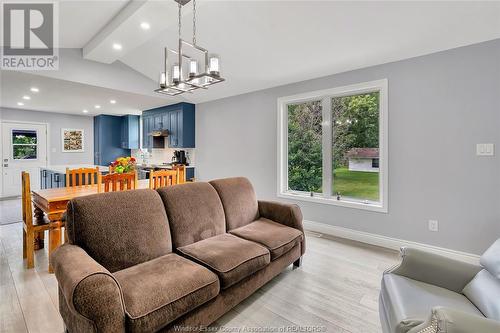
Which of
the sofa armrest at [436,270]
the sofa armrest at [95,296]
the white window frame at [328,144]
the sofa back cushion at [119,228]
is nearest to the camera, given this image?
the sofa armrest at [95,296]

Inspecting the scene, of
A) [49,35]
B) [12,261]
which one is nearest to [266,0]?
[49,35]

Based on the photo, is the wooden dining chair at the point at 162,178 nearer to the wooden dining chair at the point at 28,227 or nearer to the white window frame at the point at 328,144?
the wooden dining chair at the point at 28,227

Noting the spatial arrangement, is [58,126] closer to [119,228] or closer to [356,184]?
[119,228]

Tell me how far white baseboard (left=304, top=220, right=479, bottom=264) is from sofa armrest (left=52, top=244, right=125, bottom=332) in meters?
3.20

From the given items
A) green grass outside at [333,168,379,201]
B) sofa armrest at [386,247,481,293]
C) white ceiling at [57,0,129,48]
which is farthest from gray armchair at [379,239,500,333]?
white ceiling at [57,0,129,48]

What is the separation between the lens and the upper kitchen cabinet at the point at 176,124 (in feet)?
19.4

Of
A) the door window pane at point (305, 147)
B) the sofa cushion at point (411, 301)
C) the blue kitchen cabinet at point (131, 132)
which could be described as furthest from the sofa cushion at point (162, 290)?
the blue kitchen cabinet at point (131, 132)

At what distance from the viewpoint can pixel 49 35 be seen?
11.6ft

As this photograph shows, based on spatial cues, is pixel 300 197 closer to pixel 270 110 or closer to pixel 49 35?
pixel 270 110

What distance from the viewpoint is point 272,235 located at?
2434 mm

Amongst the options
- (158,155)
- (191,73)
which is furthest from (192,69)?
(158,155)

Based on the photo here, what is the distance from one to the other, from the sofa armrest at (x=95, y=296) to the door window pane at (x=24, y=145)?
24.6 feet

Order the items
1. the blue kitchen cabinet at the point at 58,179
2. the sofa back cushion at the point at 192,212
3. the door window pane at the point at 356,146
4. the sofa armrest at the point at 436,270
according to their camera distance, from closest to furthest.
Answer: the sofa armrest at the point at 436,270
the sofa back cushion at the point at 192,212
the door window pane at the point at 356,146
the blue kitchen cabinet at the point at 58,179

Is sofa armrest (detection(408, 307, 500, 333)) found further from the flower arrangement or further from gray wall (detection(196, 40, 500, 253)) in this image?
the flower arrangement
